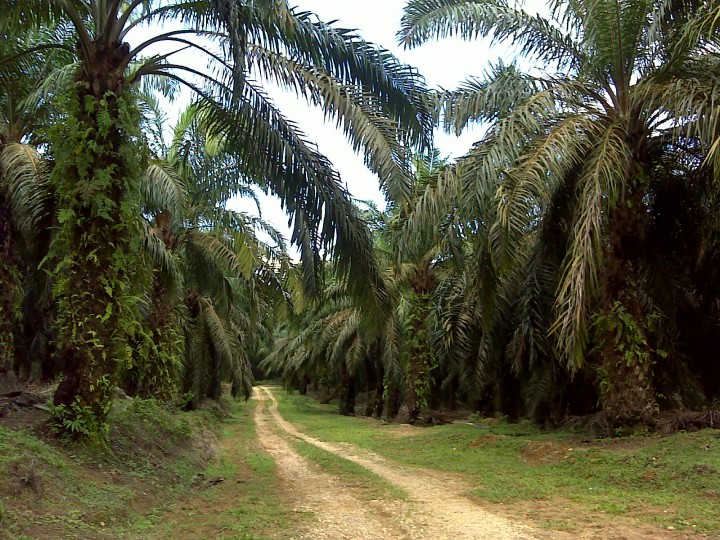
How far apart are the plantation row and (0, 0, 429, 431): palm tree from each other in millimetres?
29

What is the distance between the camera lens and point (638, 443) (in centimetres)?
945

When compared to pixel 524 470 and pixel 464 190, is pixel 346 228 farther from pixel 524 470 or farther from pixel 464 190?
pixel 524 470

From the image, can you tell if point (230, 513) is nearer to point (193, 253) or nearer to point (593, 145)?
point (593, 145)

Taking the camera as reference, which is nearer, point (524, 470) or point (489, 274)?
point (524, 470)

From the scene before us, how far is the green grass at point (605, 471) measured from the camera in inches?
259

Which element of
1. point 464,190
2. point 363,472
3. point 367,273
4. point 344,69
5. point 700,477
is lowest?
point 363,472

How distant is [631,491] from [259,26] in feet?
24.9

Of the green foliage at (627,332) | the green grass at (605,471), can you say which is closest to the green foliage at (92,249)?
the green grass at (605,471)

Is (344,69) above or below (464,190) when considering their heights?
above

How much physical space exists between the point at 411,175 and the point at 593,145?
12.4 feet

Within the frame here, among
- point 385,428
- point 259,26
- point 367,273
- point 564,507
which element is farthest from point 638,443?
point 385,428

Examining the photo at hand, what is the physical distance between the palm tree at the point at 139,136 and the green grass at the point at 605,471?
349cm

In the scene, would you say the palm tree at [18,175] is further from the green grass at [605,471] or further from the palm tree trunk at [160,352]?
the green grass at [605,471]

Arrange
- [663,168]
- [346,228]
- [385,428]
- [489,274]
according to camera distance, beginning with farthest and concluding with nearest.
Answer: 1. [385,428]
2. [663,168]
3. [489,274]
4. [346,228]
